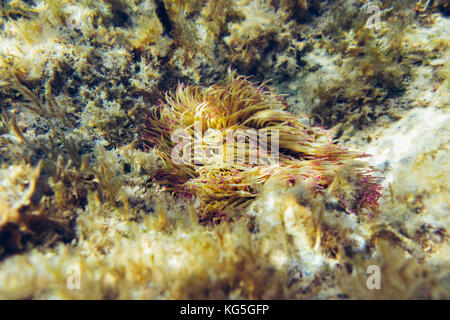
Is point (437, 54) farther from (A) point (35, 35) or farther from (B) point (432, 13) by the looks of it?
(A) point (35, 35)

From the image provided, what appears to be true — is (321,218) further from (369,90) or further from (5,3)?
(5,3)

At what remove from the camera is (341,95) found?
320 centimetres

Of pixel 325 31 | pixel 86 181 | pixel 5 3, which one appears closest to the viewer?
pixel 86 181

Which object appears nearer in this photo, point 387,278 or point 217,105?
point 387,278

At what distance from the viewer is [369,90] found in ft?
10.2

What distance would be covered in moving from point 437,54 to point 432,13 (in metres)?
0.83

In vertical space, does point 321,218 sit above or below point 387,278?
above

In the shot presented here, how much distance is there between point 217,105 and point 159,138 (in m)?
0.96

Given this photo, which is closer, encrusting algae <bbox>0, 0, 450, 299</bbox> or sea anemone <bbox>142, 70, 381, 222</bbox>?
encrusting algae <bbox>0, 0, 450, 299</bbox>

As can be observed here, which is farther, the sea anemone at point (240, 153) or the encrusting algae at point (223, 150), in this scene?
the sea anemone at point (240, 153)
